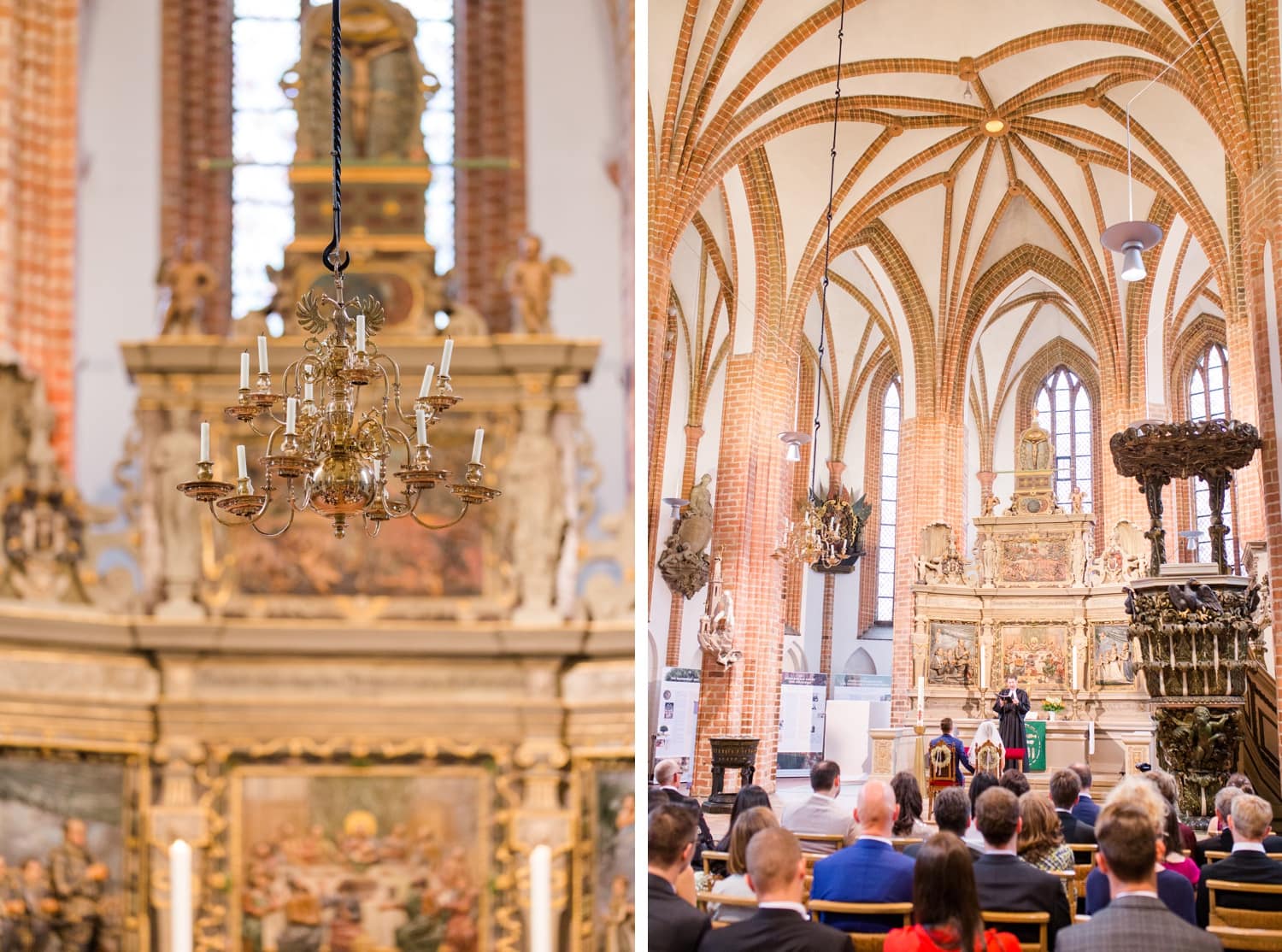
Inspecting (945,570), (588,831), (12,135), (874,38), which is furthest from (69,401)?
(945,570)

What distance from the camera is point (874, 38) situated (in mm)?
15008

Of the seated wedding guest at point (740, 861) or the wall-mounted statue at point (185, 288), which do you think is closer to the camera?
the seated wedding guest at point (740, 861)

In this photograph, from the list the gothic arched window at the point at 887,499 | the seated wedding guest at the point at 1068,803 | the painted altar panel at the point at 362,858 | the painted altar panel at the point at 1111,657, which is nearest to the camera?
the painted altar panel at the point at 362,858

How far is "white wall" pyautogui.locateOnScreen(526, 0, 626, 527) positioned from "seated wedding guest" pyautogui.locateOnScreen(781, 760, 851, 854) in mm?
2637

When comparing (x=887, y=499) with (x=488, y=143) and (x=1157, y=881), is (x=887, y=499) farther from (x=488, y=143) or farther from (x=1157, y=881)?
(x=488, y=143)

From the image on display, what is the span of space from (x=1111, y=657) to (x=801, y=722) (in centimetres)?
583

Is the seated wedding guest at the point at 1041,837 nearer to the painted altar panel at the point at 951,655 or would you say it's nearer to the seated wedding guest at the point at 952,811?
the seated wedding guest at the point at 952,811

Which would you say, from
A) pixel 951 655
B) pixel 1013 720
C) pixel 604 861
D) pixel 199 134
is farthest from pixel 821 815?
pixel 951 655

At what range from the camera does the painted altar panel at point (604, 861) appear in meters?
4.61

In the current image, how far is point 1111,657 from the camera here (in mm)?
19422

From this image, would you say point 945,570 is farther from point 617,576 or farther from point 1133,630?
point 617,576

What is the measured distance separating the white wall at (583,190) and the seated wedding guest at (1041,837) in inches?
85.6

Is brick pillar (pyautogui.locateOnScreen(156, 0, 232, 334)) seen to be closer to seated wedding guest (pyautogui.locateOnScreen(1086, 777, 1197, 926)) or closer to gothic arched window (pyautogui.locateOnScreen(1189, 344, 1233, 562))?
seated wedding guest (pyautogui.locateOnScreen(1086, 777, 1197, 926))

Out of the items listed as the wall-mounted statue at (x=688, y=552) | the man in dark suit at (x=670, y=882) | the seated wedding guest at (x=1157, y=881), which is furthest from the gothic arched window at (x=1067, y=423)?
the man in dark suit at (x=670, y=882)
